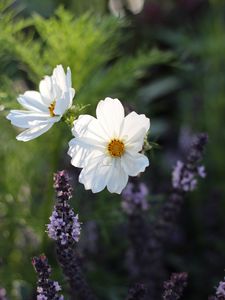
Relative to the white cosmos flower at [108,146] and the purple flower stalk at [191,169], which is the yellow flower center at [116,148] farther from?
the purple flower stalk at [191,169]

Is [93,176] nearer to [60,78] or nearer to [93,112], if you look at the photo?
[60,78]

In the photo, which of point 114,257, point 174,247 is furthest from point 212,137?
point 114,257

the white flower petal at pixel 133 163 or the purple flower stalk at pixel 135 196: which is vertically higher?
the purple flower stalk at pixel 135 196

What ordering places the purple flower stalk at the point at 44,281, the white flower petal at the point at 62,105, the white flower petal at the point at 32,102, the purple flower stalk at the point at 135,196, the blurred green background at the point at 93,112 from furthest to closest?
the blurred green background at the point at 93,112, the purple flower stalk at the point at 135,196, the white flower petal at the point at 32,102, the white flower petal at the point at 62,105, the purple flower stalk at the point at 44,281

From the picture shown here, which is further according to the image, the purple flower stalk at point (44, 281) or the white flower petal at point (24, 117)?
the white flower petal at point (24, 117)

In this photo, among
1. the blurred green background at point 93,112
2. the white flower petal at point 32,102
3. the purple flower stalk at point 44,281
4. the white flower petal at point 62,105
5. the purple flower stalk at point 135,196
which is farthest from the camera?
the blurred green background at point 93,112

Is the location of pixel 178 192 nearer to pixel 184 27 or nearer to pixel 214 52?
pixel 214 52

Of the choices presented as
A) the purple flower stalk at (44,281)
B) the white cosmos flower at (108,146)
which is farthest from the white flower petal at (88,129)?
the purple flower stalk at (44,281)

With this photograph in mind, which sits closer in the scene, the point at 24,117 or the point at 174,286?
the point at 174,286

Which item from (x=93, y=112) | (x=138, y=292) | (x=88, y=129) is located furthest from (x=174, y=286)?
(x=93, y=112)
